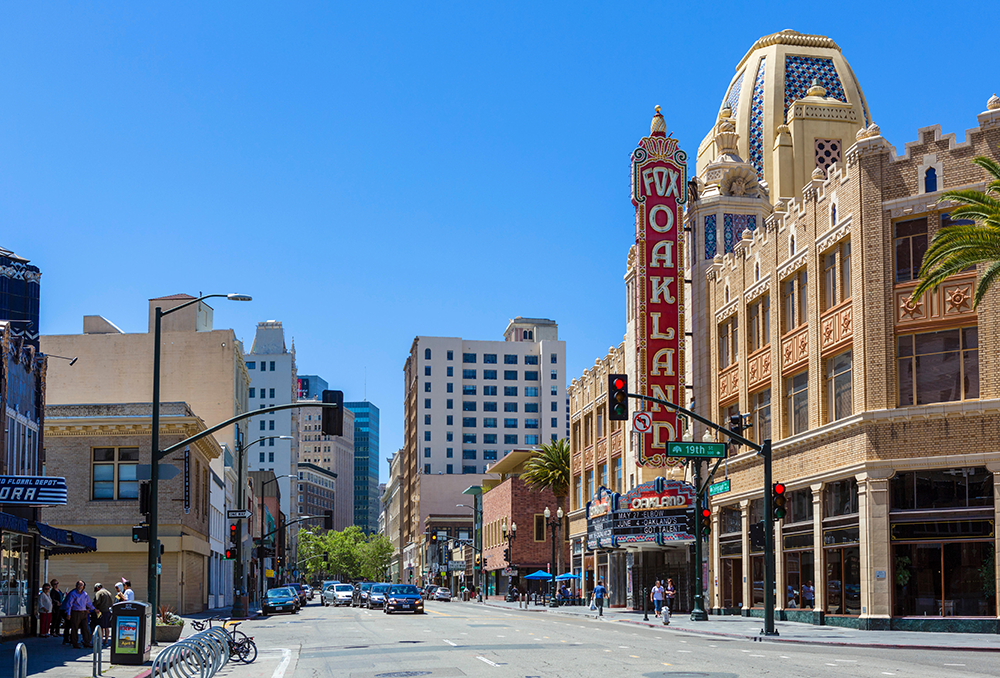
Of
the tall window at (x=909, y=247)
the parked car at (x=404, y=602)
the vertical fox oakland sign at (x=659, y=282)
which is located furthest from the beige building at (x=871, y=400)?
the parked car at (x=404, y=602)

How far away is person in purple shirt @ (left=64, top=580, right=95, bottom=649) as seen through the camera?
28.7m

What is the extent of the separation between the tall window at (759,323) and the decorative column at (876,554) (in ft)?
36.5

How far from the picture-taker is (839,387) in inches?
1548

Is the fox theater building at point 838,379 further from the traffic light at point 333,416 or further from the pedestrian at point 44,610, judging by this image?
the pedestrian at point 44,610

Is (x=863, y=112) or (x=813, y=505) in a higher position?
(x=863, y=112)

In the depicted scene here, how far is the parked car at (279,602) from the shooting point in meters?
60.8

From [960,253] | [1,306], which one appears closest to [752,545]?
[960,253]

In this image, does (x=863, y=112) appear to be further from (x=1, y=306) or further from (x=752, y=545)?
(x=1, y=306)

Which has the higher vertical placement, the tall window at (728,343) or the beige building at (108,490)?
the tall window at (728,343)

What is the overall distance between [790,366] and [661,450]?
11353 millimetres

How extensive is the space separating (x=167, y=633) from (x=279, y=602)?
32.1 metres

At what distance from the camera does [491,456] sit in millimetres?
185125

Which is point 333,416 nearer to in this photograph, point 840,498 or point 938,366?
point 938,366

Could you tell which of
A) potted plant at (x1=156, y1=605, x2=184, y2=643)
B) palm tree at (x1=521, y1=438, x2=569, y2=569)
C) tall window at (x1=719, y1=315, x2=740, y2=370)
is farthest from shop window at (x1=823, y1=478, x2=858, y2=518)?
palm tree at (x1=521, y1=438, x2=569, y2=569)
